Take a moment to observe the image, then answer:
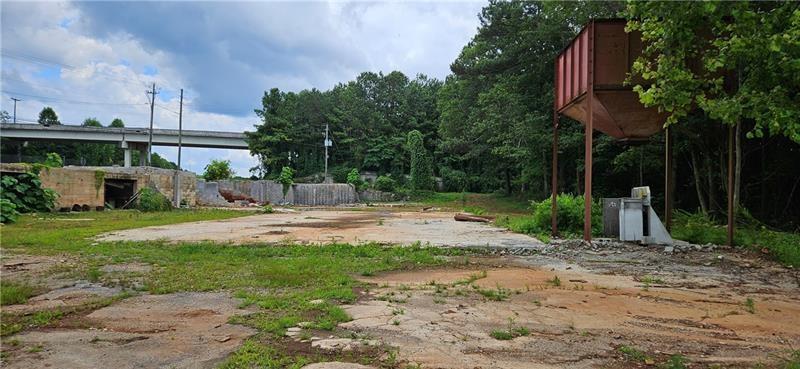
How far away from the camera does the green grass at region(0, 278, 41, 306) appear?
5.15 metres

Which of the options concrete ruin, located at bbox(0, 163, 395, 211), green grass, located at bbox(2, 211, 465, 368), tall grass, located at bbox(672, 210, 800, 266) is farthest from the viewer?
concrete ruin, located at bbox(0, 163, 395, 211)

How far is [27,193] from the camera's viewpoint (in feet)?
64.9

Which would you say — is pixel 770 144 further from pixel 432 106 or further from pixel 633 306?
pixel 432 106

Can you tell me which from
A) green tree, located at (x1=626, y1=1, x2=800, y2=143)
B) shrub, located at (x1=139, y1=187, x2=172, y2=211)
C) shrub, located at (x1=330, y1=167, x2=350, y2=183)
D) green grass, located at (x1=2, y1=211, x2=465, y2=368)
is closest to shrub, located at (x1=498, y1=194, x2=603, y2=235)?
green grass, located at (x1=2, y1=211, x2=465, y2=368)

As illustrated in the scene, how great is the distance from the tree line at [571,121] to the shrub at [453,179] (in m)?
0.15

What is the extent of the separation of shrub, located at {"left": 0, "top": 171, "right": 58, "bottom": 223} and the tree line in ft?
71.6

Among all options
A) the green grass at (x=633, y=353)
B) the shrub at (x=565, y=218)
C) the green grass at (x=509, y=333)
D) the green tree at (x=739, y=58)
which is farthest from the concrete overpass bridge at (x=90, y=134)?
the green grass at (x=633, y=353)

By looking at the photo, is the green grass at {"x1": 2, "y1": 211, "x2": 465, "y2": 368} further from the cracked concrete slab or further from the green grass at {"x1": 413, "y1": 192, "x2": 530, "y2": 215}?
the green grass at {"x1": 413, "y1": 192, "x2": 530, "y2": 215}

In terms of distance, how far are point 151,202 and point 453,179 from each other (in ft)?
123

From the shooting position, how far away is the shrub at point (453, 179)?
184ft

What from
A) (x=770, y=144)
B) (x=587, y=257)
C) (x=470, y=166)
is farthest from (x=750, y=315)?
(x=470, y=166)

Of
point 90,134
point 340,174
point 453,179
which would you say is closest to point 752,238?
point 453,179

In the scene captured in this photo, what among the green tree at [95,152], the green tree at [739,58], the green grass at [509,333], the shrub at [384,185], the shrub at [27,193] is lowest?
the green grass at [509,333]

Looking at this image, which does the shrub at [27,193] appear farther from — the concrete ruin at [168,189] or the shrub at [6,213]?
the shrub at [6,213]
